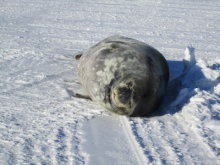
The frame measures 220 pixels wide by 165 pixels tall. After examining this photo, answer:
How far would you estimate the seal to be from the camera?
9.36ft

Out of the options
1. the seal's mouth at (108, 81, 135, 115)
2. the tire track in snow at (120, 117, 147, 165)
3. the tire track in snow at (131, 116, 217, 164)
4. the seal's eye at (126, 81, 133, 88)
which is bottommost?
the tire track in snow at (120, 117, 147, 165)

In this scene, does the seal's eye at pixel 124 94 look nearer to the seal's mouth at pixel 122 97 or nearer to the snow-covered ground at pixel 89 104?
the seal's mouth at pixel 122 97

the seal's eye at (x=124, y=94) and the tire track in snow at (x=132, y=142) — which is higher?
the seal's eye at (x=124, y=94)

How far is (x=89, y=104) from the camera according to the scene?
3.29 metres

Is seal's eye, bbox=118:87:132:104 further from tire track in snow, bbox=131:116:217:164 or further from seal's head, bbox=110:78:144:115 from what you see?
tire track in snow, bbox=131:116:217:164

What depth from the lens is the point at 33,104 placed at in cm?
323

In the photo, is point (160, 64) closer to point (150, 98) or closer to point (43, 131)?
point (150, 98)

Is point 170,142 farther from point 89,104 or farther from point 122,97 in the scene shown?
point 89,104

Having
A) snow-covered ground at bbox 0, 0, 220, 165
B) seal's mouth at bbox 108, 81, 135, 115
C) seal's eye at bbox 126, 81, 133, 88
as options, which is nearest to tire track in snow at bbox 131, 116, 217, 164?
snow-covered ground at bbox 0, 0, 220, 165

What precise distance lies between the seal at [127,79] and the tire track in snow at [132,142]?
9cm

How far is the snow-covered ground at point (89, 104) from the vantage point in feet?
7.98

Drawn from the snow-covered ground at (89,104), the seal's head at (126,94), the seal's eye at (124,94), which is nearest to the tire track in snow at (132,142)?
the snow-covered ground at (89,104)

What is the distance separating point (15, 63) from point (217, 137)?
2.75 metres

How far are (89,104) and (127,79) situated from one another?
1.90 ft
